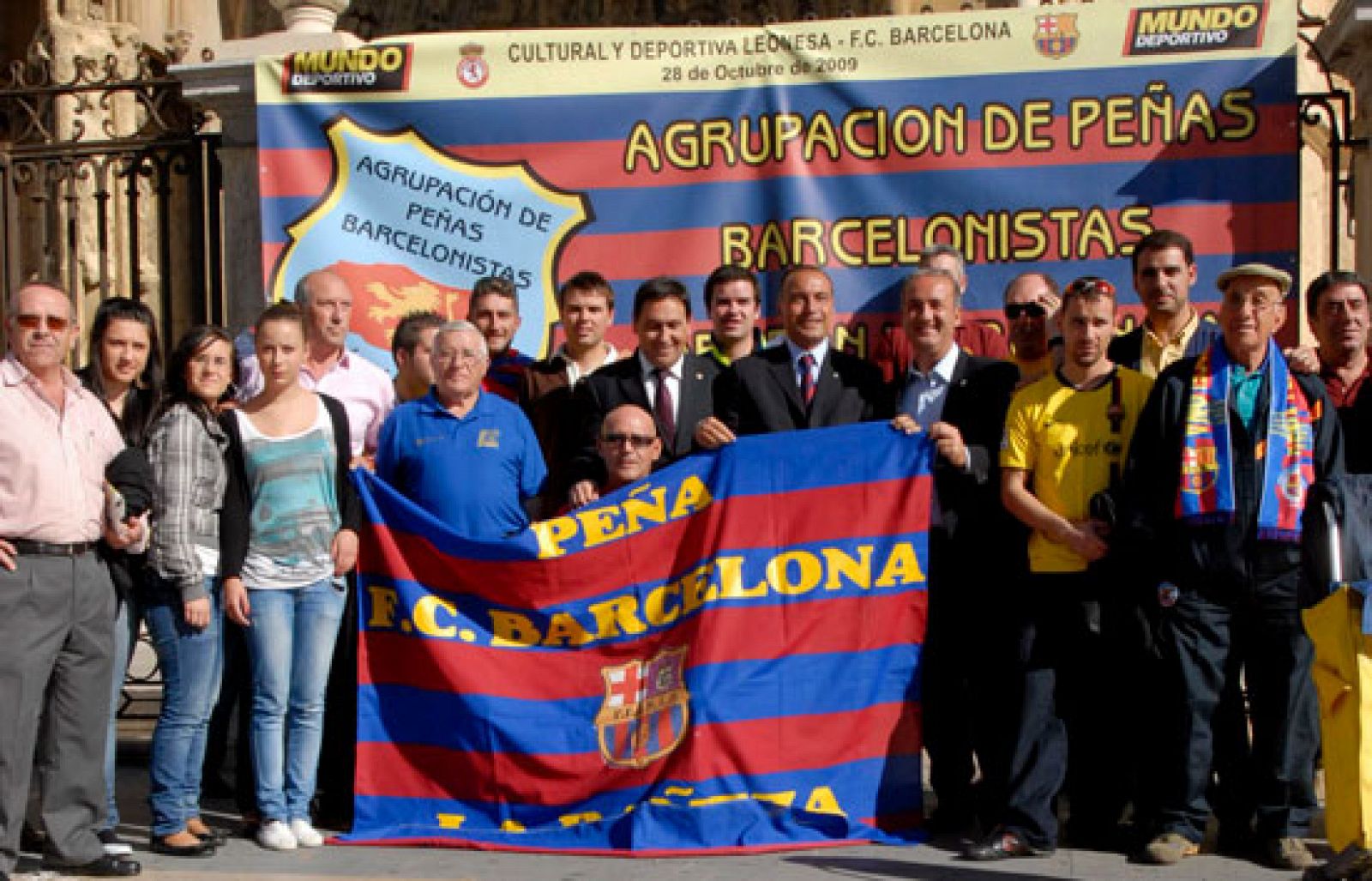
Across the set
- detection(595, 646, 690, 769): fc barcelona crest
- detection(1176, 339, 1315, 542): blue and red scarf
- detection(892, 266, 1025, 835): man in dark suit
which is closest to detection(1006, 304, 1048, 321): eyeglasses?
detection(892, 266, 1025, 835): man in dark suit

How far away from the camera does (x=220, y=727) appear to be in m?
6.55

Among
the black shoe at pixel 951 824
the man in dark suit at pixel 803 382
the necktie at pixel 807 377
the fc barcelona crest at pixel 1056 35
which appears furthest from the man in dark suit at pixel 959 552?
the fc barcelona crest at pixel 1056 35

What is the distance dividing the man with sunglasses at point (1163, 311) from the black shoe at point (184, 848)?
153 inches

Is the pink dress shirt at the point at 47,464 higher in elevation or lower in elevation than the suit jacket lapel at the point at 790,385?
lower

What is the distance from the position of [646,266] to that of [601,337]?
1.14 meters

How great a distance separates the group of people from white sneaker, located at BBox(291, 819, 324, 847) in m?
0.02

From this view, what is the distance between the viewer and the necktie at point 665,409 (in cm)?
628

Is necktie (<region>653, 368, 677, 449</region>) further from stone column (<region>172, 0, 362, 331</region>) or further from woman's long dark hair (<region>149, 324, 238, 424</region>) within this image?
stone column (<region>172, 0, 362, 331</region>)

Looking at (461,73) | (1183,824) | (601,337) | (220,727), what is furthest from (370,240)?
(1183,824)

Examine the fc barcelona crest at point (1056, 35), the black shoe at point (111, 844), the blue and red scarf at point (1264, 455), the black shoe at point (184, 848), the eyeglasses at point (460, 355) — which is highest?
the fc barcelona crest at point (1056, 35)

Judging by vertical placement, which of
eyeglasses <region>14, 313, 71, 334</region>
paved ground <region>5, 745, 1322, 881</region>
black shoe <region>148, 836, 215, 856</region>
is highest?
eyeglasses <region>14, 313, 71, 334</region>

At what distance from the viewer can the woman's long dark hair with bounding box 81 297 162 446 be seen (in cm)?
584

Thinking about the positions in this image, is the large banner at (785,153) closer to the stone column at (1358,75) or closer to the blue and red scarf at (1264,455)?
the stone column at (1358,75)

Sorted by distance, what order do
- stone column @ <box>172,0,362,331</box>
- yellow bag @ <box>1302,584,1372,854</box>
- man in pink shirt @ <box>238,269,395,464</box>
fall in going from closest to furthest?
yellow bag @ <box>1302,584,1372,854</box> → man in pink shirt @ <box>238,269,395,464</box> → stone column @ <box>172,0,362,331</box>
